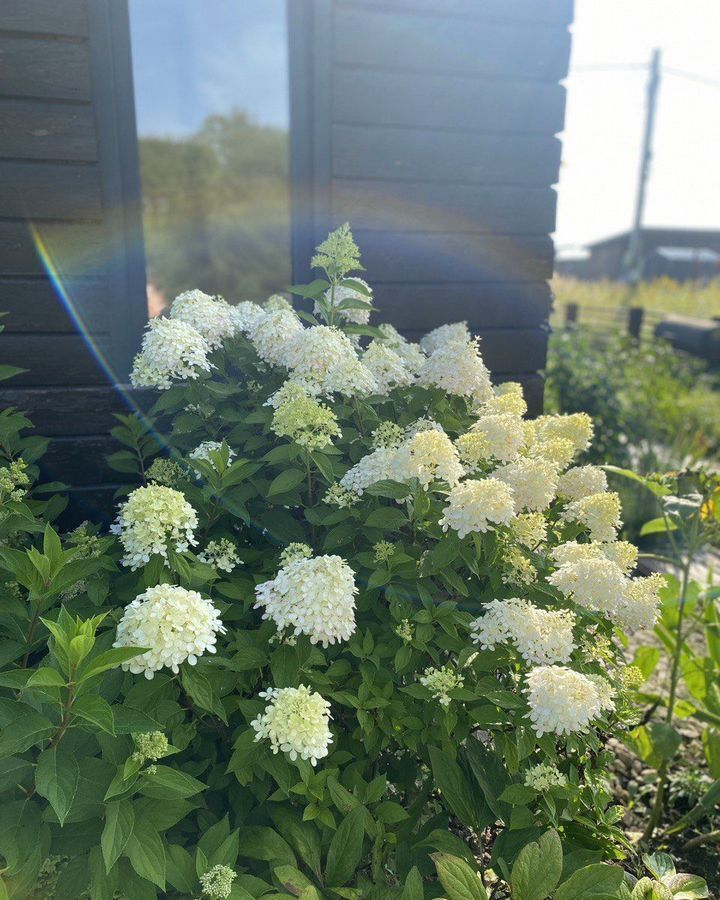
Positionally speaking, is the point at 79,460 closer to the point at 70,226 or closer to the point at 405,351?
the point at 70,226

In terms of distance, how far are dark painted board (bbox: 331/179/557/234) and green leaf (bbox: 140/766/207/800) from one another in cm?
220

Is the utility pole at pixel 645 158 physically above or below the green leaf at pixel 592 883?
above

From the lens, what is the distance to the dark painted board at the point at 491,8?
270 centimetres

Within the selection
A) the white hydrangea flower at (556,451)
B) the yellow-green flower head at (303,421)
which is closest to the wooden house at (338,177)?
the white hydrangea flower at (556,451)

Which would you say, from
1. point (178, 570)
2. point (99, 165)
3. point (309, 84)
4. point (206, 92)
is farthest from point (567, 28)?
point (206, 92)

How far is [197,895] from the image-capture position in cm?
123

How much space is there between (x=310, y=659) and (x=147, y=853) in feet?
1.42

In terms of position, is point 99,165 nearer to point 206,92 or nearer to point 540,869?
point 540,869

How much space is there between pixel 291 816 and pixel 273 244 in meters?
10.8

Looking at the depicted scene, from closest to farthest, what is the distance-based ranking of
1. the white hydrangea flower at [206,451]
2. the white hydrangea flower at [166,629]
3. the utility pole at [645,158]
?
the white hydrangea flower at [166,629]
the white hydrangea flower at [206,451]
the utility pole at [645,158]

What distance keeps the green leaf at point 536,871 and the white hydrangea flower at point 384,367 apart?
3.85ft

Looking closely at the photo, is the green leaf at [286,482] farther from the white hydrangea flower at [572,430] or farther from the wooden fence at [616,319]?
the wooden fence at [616,319]

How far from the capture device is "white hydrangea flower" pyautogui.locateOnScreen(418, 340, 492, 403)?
2.00 meters

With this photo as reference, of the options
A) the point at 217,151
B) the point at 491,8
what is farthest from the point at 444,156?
the point at 217,151
